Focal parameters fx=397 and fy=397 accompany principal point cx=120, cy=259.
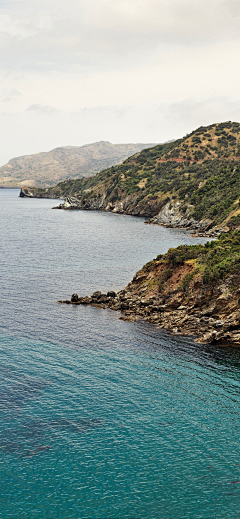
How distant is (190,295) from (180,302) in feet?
6.22

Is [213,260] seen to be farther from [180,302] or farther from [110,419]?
[110,419]

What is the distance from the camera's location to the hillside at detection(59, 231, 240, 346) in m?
54.7

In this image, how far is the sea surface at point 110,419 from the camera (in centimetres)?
2670

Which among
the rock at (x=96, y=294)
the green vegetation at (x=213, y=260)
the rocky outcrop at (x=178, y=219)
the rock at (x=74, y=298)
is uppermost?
the rocky outcrop at (x=178, y=219)

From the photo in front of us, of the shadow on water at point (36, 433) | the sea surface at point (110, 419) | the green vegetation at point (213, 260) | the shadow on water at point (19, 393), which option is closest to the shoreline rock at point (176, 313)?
the sea surface at point (110, 419)

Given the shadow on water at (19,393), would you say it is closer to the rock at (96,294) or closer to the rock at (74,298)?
the rock at (74,298)

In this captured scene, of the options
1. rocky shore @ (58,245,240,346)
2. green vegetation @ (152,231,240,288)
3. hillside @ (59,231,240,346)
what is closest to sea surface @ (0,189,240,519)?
rocky shore @ (58,245,240,346)

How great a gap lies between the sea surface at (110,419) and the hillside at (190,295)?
117 inches

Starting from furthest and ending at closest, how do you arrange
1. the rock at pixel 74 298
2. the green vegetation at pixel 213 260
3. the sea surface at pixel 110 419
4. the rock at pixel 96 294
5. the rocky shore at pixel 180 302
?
the rock at pixel 96 294 < the rock at pixel 74 298 < the green vegetation at pixel 213 260 < the rocky shore at pixel 180 302 < the sea surface at pixel 110 419

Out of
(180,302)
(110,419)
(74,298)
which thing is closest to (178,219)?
(74,298)

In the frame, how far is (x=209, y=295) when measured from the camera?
196ft

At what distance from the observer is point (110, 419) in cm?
3462

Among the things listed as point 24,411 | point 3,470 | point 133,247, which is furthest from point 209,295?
point 133,247

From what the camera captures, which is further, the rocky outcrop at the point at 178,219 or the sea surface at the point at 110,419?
the rocky outcrop at the point at 178,219
